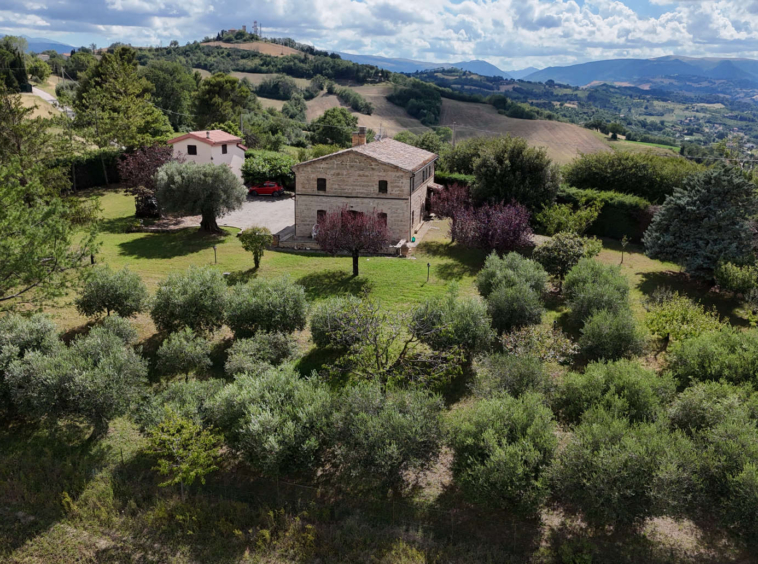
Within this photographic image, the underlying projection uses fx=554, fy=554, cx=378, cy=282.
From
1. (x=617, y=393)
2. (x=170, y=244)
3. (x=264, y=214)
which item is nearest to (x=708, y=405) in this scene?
(x=617, y=393)

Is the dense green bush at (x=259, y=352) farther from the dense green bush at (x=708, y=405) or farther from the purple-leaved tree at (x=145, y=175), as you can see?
the purple-leaved tree at (x=145, y=175)

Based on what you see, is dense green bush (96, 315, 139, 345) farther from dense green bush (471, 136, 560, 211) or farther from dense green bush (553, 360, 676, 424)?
dense green bush (471, 136, 560, 211)

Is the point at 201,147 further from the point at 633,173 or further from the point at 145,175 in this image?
the point at 633,173

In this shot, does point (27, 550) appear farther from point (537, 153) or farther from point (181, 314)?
point (537, 153)

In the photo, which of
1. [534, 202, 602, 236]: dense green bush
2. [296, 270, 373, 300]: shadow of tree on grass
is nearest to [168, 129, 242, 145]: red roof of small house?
[296, 270, 373, 300]: shadow of tree on grass

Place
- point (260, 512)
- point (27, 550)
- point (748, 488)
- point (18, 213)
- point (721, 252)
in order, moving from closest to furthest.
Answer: point (748, 488), point (27, 550), point (260, 512), point (18, 213), point (721, 252)

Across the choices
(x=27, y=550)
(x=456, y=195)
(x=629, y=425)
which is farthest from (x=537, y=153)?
(x=27, y=550)

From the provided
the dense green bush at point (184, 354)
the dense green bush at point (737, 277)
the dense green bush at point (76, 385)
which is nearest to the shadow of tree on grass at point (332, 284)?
the dense green bush at point (184, 354)
